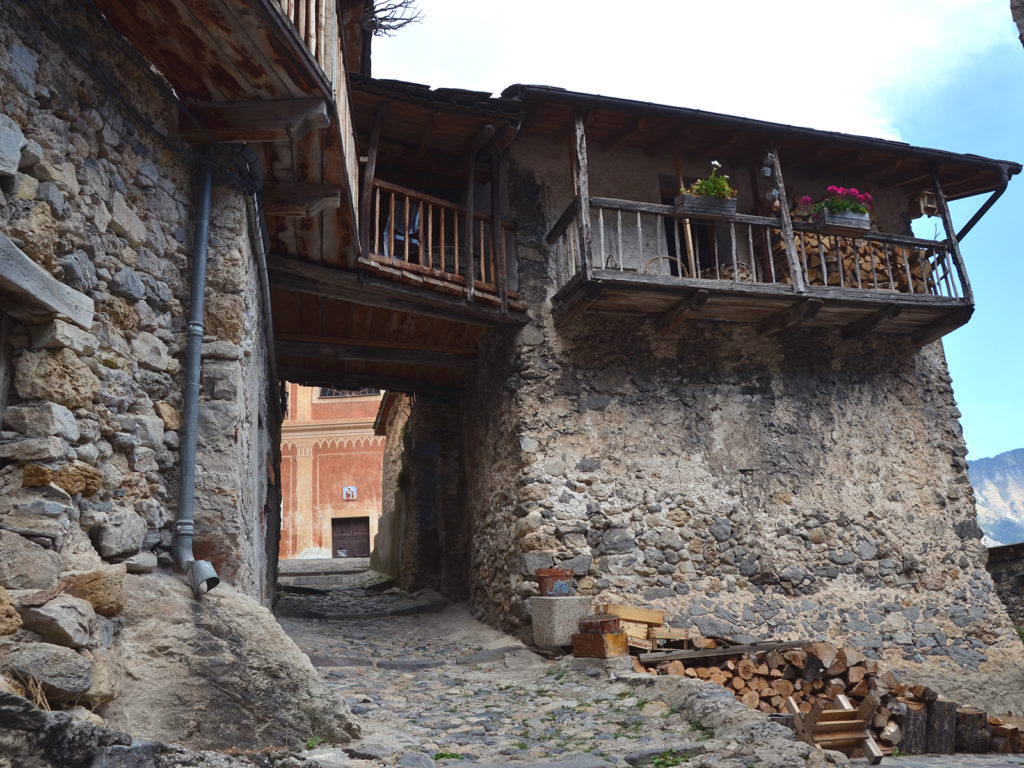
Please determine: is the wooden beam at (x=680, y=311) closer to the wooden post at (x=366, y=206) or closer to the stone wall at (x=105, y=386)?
the wooden post at (x=366, y=206)

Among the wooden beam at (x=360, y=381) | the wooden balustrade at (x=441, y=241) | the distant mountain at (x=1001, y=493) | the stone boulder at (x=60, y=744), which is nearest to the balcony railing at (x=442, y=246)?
the wooden balustrade at (x=441, y=241)

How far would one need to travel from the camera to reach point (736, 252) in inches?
358

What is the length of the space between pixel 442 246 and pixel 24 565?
5.48m

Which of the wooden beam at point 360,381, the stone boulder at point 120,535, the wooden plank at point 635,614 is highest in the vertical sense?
the wooden beam at point 360,381

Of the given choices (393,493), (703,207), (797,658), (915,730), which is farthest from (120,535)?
(393,493)

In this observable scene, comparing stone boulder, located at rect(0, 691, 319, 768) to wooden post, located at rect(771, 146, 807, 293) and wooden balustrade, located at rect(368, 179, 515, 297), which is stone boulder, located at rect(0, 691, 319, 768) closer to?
wooden balustrade, located at rect(368, 179, 515, 297)

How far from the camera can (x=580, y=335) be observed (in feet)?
27.9

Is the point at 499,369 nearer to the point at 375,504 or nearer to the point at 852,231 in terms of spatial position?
the point at 852,231

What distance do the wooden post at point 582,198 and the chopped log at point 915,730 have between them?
473cm

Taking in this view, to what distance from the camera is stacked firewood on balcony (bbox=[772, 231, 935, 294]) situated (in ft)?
31.2

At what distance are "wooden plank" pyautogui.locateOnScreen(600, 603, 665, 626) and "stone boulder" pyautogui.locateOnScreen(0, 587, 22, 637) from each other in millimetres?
5310

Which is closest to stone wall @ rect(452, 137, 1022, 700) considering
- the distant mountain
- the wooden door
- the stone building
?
the stone building

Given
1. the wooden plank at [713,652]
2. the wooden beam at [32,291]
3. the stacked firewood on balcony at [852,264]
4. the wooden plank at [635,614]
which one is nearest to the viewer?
the wooden beam at [32,291]

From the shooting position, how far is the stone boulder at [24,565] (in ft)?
9.48
